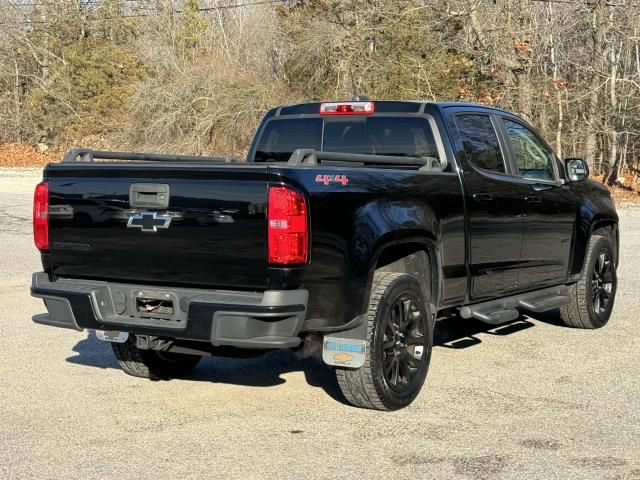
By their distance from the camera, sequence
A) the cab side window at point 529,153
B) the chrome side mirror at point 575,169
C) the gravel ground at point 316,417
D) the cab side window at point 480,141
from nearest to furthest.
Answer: the gravel ground at point 316,417 → the cab side window at point 480,141 → the cab side window at point 529,153 → the chrome side mirror at point 575,169

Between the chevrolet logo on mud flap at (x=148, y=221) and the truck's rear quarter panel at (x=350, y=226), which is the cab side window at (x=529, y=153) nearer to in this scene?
the truck's rear quarter panel at (x=350, y=226)

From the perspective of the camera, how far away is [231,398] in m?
6.41

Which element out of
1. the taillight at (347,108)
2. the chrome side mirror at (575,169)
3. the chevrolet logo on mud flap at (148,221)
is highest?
the taillight at (347,108)

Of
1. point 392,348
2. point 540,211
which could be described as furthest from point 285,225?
point 540,211

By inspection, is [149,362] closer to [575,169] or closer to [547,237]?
[547,237]

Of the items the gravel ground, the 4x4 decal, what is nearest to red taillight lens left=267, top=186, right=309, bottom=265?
the 4x4 decal

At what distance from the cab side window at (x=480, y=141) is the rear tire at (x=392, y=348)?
1432mm

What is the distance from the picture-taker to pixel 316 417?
5918 millimetres

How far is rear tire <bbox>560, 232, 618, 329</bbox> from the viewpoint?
870 centimetres

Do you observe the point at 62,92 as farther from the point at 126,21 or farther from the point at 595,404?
the point at 595,404

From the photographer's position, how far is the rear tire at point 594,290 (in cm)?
870

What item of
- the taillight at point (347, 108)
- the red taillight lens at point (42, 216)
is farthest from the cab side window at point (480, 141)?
the red taillight lens at point (42, 216)

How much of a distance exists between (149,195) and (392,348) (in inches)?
69.7

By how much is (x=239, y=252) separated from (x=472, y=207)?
2204 mm
